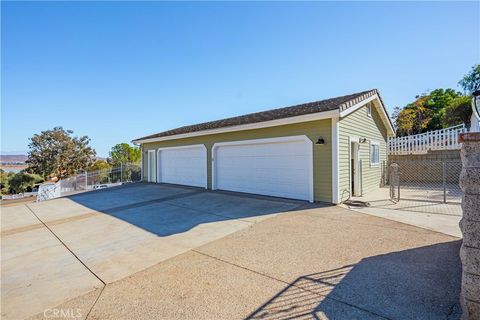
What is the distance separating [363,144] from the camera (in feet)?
31.9

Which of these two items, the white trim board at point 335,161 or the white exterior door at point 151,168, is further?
the white exterior door at point 151,168

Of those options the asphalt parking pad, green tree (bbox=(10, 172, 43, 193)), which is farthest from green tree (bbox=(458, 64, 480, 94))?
green tree (bbox=(10, 172, 43, 193))

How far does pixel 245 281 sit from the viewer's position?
120 inches

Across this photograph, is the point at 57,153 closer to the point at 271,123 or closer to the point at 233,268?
the point at 271,123

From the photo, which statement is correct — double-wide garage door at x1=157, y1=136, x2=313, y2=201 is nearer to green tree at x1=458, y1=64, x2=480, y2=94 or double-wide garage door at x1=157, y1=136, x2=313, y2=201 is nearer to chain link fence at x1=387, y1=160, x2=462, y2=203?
chain link fence at x1=387, y1=160, x2=462, y2=203

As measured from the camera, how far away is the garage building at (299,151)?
761cm

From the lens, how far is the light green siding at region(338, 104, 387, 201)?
25.4 ft

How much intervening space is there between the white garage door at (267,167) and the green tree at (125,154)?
25.4m

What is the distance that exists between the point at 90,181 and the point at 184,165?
828 centimetres

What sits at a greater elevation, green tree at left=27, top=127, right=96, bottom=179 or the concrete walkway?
green tree at left=27, top=127, right=96, bottom=179

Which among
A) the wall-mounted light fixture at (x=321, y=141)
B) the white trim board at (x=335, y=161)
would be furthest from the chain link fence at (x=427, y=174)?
the wall-mounted light fixture at (x=321, y=141)

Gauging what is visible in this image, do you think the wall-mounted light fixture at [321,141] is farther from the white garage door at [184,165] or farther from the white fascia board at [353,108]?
the white garage door at [184,165]

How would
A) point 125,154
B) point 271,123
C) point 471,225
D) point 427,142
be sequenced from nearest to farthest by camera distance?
1. point 471,225
2. point 271,123
3. point 427,142
4. point 125,154

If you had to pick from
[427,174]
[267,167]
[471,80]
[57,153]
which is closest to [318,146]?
[267,167]
